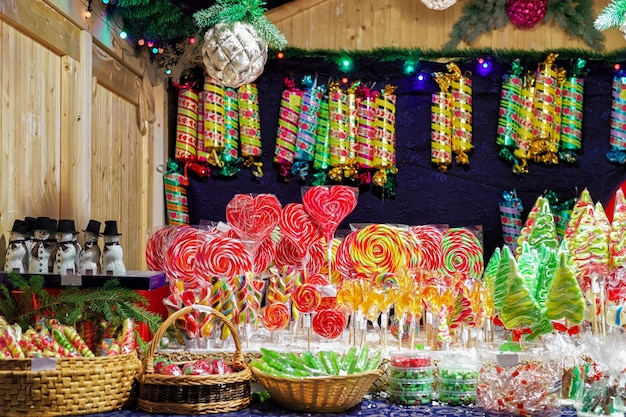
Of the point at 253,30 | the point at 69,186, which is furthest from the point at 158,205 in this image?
the point at 253,30

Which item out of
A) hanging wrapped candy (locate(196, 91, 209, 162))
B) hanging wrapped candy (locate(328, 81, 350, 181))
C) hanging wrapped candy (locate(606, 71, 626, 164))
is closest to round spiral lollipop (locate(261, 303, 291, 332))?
hanging wrapped candy (locate(328, 81, 350, 181))

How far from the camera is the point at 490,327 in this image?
10.6ft

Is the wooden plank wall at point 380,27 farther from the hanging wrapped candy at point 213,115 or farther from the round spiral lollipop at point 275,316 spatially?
the round spiral lollipop at point 275,316

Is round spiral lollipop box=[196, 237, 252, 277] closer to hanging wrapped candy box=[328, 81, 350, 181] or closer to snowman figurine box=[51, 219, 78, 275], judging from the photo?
snowman figurine box=[51, 219, 78, 275]

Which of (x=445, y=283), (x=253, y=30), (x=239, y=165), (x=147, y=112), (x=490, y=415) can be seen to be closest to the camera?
(x=490, y=415)

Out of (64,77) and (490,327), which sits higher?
(64,77)

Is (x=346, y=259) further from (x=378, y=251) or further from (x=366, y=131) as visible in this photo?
(x=366, y=131)

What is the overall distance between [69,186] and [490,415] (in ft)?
7.47

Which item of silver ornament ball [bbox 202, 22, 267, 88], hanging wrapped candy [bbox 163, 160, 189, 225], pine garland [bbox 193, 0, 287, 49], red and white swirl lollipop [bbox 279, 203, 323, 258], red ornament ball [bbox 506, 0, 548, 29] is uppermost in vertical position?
red ornament ball [bbox 506, 0, 548, 29]

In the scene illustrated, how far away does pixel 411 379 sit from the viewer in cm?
256

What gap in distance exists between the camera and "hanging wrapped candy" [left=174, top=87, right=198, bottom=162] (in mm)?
5203

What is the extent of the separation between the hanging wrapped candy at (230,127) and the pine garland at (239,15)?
1490 mm

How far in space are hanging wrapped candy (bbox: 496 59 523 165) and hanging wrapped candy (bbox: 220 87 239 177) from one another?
1.71 m

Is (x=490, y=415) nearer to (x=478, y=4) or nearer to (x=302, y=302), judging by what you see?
(x=302, y=302)
